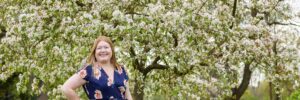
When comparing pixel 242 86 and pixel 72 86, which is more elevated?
pixel 72 86

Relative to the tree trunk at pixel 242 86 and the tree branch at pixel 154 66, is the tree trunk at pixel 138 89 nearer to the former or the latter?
the tree branch at pixel 154 66

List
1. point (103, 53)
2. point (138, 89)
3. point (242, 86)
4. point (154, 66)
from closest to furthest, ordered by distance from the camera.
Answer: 1. point (103, 53)
2. point (154, 66)
3. point (138, 89)
4. point (242, 86)

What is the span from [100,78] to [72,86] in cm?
25

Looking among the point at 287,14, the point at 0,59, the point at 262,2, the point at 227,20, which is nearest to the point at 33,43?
the point at 0,59

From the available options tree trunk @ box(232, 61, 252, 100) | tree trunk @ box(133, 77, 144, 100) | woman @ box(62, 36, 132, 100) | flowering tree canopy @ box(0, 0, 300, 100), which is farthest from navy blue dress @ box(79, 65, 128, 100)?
tree trunk @ box(232, 61, 252, 100)

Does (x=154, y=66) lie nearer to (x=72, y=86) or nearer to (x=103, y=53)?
(x=103, y=53)

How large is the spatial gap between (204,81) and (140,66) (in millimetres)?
1430

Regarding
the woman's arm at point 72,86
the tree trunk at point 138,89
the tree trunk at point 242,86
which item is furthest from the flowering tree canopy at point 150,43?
the woman's arm at point 72,86

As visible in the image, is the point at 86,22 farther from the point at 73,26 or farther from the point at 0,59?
the point at 0,59

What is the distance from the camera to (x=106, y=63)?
4926mm

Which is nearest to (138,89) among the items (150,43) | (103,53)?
(150,43)

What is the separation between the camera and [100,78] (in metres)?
4.80

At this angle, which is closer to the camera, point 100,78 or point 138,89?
point 100,78

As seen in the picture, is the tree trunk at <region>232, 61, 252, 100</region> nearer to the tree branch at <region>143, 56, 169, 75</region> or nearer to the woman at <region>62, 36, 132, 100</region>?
the tree branch at <region>143, 56, 169, 75</region>
